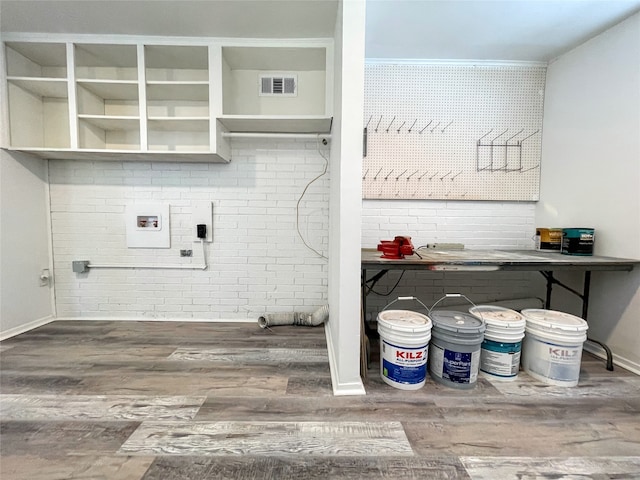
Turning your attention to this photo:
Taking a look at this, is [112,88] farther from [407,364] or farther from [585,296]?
[585,296]

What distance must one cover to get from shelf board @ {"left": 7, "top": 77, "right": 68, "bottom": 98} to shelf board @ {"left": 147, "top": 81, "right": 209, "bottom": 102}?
0.67 m

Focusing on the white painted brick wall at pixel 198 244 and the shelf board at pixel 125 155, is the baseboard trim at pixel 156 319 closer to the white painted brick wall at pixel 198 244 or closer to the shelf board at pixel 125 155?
the white painted brick wall at pixel 198 244

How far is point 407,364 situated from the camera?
5.41ft

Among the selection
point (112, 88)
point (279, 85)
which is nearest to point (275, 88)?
point (279, 85)

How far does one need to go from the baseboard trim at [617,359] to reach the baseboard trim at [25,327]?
194 inches

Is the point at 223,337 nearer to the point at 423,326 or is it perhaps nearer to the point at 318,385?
the point at 318,385

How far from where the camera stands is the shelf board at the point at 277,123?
7.40 feet

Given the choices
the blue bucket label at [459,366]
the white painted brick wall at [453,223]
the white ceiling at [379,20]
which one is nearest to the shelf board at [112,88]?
the white ceiling at [379,20]

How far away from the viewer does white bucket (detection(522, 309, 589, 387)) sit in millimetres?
1682

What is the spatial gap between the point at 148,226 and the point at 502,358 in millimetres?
3206

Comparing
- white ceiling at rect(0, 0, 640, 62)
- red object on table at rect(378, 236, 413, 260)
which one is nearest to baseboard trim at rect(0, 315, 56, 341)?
white ceiling at rect(0, 0, 640, 62)

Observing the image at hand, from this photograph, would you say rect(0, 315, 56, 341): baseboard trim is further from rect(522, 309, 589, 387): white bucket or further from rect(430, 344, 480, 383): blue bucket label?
rect(522, 309, 589, 387): white bucket

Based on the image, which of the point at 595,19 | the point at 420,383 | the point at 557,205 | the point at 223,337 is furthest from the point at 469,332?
the point at 595,19

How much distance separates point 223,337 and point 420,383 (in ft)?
5.40
